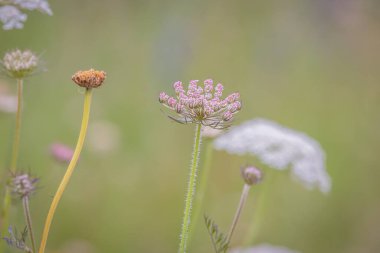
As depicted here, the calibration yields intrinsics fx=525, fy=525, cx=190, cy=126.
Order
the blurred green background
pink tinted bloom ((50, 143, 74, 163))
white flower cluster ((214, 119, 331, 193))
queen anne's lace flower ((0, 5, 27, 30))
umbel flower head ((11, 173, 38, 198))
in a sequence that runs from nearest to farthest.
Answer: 1. umbel flower head ((11, 173, 38, 198))
2. queen anne's lace flower ((0, 5, 27, 30))
3. pink tinted bloom ((50, 143, 74, 163))
4. white flower cluster ((214, 119, 331, 193))
5. the blurred green background

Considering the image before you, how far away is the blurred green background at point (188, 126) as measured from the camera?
3533 mm

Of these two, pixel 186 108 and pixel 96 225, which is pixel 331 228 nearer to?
pixel 96 225

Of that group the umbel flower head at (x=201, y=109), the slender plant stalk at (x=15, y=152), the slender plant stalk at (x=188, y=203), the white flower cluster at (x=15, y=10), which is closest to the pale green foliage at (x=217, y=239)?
the slender plant stalk at (x=188, y=203)

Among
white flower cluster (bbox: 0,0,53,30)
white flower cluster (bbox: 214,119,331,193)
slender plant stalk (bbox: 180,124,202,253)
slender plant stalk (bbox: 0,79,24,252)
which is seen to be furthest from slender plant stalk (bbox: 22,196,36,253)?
white flower cluster (bbox: 214,119,331,193)

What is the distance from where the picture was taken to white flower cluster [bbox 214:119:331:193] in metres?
2.41

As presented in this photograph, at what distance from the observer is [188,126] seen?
4461 mm

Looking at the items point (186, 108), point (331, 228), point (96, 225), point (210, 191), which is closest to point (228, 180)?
point (210, 191)

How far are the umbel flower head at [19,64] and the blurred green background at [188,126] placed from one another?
1115 millimetres

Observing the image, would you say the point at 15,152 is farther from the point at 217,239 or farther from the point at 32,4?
the point at 217,239

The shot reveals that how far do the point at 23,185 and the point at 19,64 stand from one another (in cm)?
37

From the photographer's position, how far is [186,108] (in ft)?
4.33

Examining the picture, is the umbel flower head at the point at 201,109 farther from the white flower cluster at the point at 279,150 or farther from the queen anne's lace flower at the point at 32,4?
the white flower cluster at the point at 279,150

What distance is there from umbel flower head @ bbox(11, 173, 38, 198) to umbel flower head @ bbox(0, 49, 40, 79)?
317mm

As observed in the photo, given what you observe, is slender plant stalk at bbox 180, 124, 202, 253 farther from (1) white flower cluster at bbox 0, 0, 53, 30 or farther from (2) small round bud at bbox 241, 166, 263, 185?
(1) white flower cluster at bbox 0, 0, 53, 30
